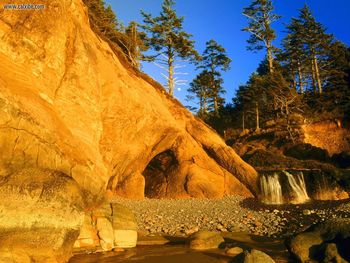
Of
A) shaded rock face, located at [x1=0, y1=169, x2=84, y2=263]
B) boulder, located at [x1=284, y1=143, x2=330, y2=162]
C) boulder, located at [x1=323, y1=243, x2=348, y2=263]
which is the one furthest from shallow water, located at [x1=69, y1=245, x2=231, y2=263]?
boulder, located at [x1=284, y1=143, x2=330, y2=162]

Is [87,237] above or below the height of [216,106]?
below

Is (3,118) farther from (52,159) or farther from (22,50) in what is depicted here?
(22,50)

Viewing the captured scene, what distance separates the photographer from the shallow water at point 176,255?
33.7 ft

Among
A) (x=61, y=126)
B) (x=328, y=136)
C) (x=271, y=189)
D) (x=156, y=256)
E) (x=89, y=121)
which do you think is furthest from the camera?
(x=328, y=136)

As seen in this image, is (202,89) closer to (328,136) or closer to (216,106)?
(216,106)

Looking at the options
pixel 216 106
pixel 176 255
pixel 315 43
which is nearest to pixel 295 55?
pixel 315 43

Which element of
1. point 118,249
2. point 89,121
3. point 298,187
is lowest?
point 118,249

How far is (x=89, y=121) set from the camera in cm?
1389

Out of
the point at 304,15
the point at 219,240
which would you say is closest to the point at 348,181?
the point at 219,240

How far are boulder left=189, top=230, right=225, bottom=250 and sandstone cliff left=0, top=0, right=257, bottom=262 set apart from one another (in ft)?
12.2

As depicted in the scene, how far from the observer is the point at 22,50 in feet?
39.2

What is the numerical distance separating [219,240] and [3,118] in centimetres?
833

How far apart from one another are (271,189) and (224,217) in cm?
994

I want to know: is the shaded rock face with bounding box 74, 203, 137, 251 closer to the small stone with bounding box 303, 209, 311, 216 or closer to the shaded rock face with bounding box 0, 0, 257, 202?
the shaded rock face with bounding box 0, 0, 257, 202
